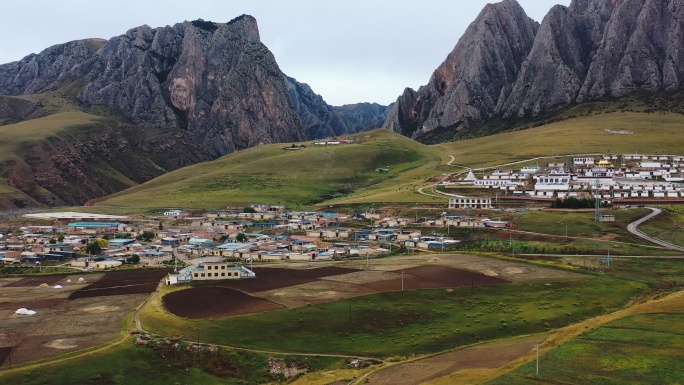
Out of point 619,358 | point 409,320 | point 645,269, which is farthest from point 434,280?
point 619,358

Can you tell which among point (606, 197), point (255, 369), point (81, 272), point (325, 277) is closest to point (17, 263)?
point (81, 272)

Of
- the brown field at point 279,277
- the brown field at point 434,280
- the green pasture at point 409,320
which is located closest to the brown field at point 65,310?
the green pasture at point 409,320

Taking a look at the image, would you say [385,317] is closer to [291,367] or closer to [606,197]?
[291,367]

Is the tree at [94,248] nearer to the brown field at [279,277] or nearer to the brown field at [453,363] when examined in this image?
the brown field at [279,277]

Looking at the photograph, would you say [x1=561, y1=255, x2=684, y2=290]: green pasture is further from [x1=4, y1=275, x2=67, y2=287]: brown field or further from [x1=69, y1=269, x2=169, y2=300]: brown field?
[x1=4, y1=275, x2=67, y2=287]: brown field

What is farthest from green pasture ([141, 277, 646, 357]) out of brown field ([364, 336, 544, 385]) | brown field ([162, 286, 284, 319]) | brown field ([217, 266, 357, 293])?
brown field ([217, 266, 357, 293])

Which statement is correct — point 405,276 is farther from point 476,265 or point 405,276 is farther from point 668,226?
point 668,226
